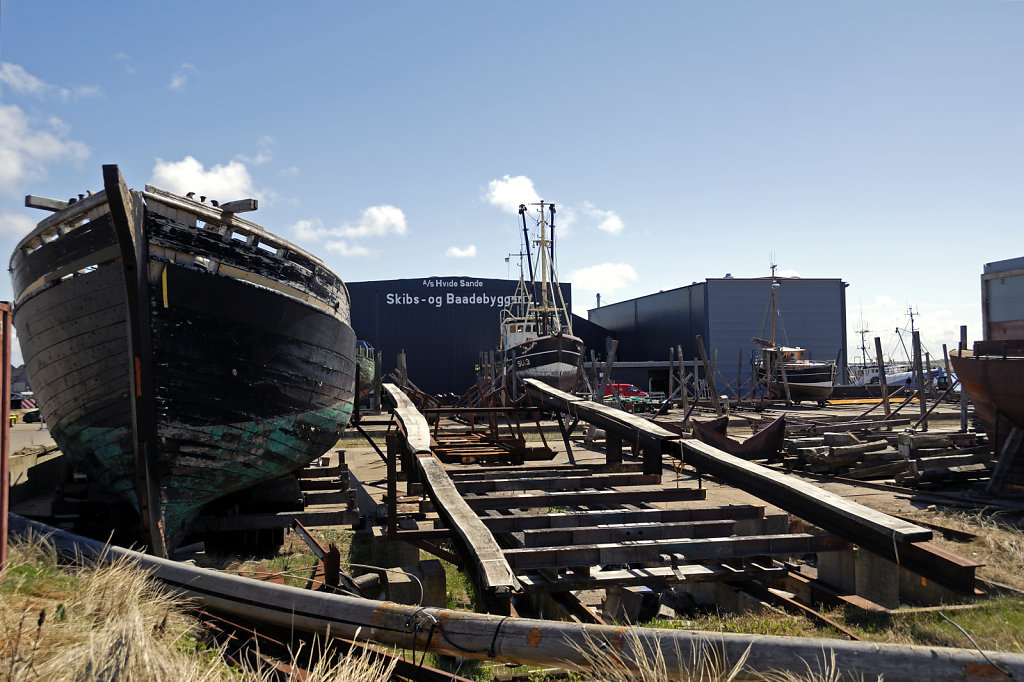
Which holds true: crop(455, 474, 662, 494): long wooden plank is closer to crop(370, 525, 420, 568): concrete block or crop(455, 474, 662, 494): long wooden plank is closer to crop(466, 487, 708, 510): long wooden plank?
crop(466, 487, 708, 510): long wooden plank

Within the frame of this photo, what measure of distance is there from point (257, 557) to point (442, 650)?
406 cm

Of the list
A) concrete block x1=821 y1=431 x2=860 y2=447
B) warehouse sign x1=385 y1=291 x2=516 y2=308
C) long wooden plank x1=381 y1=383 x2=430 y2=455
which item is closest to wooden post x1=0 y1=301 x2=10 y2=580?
long wooden plank x1=381 y1=383 x2=430 y2=455

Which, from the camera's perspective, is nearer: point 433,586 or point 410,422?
point 433,586

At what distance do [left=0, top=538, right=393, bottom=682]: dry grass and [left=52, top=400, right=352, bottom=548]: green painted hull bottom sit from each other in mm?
1068

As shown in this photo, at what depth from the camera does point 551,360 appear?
23.2 metres

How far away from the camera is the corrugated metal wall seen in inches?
1345

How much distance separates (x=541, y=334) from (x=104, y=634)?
2589cm

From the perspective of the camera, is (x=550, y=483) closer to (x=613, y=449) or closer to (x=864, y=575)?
(x=613, y=449)

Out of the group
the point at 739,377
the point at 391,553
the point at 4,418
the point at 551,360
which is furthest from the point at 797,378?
the point at 4,418

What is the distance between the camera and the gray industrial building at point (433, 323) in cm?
3419

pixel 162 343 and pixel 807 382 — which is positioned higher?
pixel 162 343

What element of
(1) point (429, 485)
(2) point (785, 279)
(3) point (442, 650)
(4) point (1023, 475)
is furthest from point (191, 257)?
(2) point (785, 279)

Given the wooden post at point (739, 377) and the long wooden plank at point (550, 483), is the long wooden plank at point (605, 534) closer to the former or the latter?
the long wooden plank at point (550, 483)

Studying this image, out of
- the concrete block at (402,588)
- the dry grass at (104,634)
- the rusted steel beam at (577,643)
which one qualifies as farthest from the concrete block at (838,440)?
the dry grass at (104,634)
